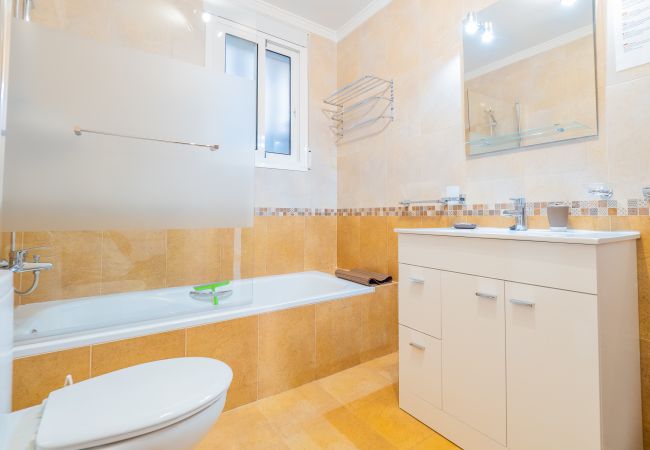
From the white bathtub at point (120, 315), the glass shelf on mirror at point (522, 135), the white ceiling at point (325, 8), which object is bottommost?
the white bathtub at point (120, 315)

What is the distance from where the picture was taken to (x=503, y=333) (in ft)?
3.60

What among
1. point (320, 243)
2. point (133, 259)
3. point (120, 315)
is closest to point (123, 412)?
point (120, 315)

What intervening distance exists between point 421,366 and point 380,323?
2.27 feet

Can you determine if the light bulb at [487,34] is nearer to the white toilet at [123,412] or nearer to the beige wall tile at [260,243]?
the beige wall tile at [260,243]

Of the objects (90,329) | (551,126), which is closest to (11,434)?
(90,329)

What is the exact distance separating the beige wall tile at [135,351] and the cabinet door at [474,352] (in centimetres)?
121

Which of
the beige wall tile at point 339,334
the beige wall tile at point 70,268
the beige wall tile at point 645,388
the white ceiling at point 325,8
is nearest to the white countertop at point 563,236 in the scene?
the beige wall tile at point 645,388

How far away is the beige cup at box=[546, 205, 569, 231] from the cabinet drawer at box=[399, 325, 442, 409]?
2.33 feet

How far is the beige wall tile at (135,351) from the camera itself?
1.24 metres

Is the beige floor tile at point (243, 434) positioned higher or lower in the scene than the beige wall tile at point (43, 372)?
lower

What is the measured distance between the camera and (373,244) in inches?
96.0

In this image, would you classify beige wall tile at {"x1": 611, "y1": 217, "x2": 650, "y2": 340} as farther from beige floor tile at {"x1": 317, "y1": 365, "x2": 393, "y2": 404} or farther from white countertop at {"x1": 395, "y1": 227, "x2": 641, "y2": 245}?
beige floor tile at {"x1": 317, "y1": 365, "x2": 393, "y2": 404}

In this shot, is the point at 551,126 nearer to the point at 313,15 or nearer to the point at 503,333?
the point at 503,333

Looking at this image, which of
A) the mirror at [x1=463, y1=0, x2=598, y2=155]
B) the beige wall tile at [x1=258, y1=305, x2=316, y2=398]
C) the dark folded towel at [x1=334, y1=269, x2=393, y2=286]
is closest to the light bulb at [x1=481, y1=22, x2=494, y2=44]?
the mirror at [x1=463, y1=0, x2=598, y2=155]
